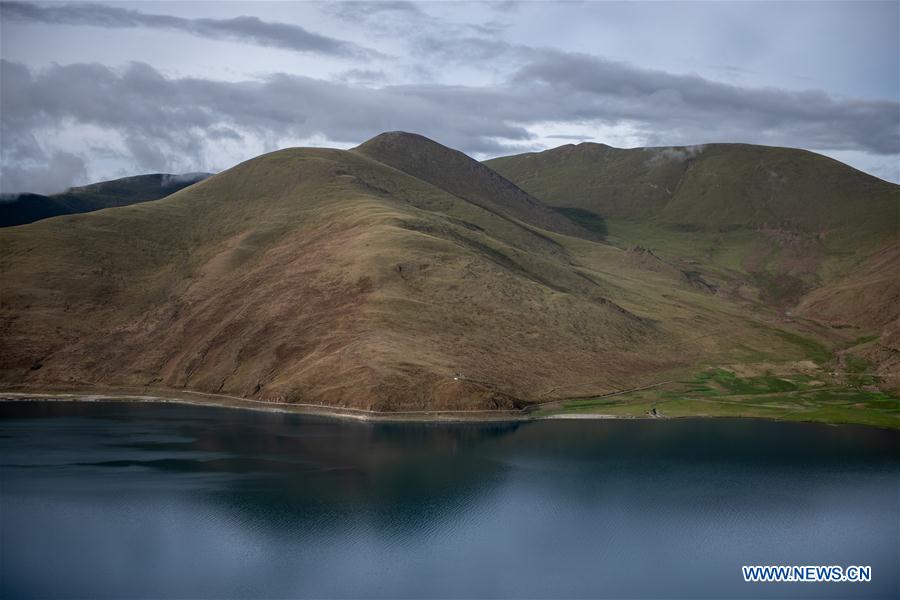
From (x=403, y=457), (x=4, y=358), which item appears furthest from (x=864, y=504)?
(x=4, y=358)

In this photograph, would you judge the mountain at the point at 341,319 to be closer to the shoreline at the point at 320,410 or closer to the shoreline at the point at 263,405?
the shoreline at the point at 263,405

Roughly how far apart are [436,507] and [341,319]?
198 feet

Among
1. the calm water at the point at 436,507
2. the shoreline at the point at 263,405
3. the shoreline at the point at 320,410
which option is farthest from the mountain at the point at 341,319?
the calm water at the point at 436,507

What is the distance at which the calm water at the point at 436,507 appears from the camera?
6012 centimetres

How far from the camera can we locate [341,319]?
132125mm

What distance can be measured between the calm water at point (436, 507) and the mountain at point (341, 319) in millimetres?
12891

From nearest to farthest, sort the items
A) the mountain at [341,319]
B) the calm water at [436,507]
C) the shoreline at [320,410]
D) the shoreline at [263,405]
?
the calm water at [436,507] < the shoreline at [263,405] < the shoreline at [320,410] < the mountain at [341,319]

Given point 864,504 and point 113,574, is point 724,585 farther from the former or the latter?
point 113,574

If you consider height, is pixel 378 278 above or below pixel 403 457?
above

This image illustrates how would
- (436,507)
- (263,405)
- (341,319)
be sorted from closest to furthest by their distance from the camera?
(436,507), (263,405), (341,319)

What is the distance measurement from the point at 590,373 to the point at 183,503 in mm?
70365

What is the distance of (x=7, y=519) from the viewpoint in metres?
72.4

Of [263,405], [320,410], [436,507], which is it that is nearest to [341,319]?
[263,405]

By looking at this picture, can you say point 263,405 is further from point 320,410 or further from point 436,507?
point 436,507
